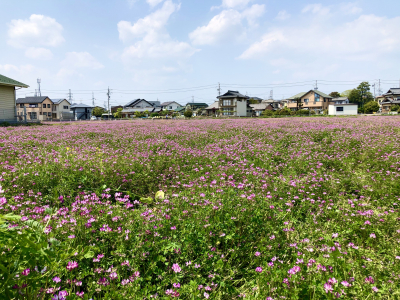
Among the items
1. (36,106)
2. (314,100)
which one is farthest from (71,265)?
(36,106)

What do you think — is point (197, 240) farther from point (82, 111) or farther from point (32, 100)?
point (82, 111)

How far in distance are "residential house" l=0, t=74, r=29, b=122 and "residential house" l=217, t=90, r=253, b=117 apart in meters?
60.9

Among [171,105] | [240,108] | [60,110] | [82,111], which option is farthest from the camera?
[171,105]

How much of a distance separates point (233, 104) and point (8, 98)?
6460 centimetres

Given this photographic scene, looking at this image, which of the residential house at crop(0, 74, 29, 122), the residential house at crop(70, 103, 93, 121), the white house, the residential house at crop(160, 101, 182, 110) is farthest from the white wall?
the residential house at crop(70, 103, 93, 121)

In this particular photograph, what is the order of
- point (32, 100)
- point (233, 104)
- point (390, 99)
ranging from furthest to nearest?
point (390, 99)
point (233, 104)
point (32, 100)

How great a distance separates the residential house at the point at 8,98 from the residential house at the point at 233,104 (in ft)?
200

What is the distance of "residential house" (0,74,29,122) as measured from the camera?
25.1 meters

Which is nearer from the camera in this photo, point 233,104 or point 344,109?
point 344,109

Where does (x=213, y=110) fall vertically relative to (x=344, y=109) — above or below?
above

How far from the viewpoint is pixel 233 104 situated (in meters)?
79.9

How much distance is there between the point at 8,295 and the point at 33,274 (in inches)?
6.5

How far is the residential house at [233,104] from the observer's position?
Result: 3095 inches

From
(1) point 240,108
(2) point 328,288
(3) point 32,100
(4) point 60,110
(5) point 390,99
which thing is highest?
(3) point 32,100
